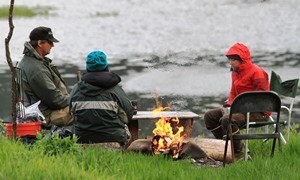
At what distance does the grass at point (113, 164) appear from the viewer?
729 cm

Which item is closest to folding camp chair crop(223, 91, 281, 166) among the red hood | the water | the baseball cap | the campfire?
the campfire

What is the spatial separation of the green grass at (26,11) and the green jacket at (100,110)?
3009cm

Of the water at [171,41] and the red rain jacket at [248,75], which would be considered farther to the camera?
the water at [171,41]

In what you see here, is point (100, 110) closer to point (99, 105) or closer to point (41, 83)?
point (99, 105)

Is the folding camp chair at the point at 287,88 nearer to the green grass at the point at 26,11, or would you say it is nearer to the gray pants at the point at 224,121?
the gray pants at the point at 224,121

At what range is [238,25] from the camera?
35.4 meters

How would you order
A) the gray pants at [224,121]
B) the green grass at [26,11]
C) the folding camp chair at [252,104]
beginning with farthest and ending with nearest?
1. the green grass at [26,11]
2. the gray pants at [224,121]
3. the folding camp chair at [252,104]

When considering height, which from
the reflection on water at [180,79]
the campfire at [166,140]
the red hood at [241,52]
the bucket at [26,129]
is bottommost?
the reflection on water at [180,79]

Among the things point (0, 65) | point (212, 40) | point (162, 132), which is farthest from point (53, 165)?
point (212, 40)

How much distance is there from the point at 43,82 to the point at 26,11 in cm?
3208

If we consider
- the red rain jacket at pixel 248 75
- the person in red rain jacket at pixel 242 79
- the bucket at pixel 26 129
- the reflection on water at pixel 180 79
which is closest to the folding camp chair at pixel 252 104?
the person in red rain jacket at pixel 242 79

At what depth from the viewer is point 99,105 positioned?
9500 millimetres

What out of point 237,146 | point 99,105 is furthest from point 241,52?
point 99,105

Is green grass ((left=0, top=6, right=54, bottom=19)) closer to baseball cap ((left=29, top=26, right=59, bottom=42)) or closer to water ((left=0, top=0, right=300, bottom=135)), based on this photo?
water ((left=0, top=0, right=300, bottom=135))
